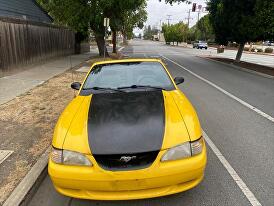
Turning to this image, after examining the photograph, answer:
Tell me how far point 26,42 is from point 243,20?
1261 centimetres

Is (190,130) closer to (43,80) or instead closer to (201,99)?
(201,99)

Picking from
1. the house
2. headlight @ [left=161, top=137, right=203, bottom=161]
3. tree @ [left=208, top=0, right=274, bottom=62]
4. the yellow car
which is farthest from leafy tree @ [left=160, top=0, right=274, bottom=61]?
headlight @ [left=161, top=137, right=203, bottom=161]

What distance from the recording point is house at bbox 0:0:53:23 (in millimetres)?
17938

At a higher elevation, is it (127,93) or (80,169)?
(127,93)

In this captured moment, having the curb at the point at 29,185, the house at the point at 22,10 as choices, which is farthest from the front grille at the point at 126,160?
the house at the point at 22,10

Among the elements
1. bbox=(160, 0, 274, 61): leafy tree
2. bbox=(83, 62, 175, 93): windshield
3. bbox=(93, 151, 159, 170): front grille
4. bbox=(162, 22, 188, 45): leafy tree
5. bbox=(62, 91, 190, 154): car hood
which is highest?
bbox=(160, 0, 274, 61): leafy tree

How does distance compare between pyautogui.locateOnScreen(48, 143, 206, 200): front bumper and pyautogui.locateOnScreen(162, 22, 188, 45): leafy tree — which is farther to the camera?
pyautogui.locateOnScreen(162, 22, 188, 45): leafy tree

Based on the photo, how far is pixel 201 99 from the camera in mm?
9352

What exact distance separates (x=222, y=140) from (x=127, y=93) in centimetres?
221

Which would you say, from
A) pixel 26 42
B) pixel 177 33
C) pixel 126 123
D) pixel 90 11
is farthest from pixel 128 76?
pixel 177 33

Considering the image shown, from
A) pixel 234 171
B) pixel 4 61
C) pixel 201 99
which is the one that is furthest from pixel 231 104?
pixel 4 61

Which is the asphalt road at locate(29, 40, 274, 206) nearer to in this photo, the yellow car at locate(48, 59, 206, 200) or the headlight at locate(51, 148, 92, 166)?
the yellow car at locate(48, 59, 206, 200)

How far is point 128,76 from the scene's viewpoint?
16.8 feet

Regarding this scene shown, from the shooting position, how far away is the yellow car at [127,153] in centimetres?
321
